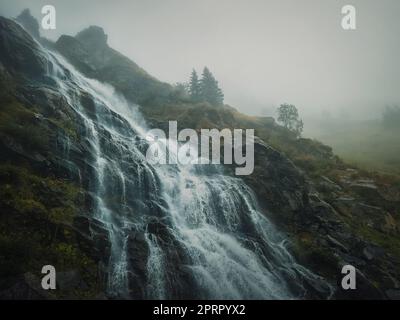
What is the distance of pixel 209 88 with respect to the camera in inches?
2608

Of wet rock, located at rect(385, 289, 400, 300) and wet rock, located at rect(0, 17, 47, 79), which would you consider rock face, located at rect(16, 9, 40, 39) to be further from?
wet rock, located at rect(385, 289, 400, 300)

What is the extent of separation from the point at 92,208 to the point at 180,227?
672 centimetres

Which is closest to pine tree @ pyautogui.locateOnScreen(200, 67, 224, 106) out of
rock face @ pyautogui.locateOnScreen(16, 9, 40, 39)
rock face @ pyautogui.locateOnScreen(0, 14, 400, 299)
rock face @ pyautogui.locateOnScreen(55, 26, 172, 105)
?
rock face @ pyautogui.locateOnScreen(55, 26, 172, 105)

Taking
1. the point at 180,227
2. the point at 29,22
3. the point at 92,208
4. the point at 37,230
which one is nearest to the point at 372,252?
the point at 180,227

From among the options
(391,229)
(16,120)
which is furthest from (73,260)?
(391,229)

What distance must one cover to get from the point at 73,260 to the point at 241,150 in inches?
908

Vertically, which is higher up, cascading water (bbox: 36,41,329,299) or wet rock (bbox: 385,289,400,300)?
cascading water (bbox: 36,41,329,299)

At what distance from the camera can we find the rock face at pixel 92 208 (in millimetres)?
16953

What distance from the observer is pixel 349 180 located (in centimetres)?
3494

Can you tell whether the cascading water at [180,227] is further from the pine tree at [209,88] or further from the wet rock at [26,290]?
the pine tree at [209,88]

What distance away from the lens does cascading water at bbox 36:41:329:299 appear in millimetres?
19250

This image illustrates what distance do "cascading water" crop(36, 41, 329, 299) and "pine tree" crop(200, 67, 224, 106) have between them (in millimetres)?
34845

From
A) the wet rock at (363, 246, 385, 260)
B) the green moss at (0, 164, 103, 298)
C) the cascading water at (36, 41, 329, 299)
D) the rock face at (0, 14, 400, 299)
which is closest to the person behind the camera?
the green moss at (0, 164, 103, 298)
